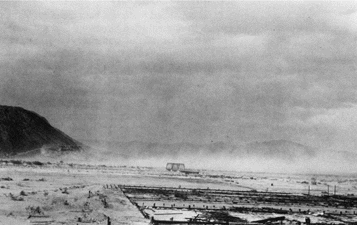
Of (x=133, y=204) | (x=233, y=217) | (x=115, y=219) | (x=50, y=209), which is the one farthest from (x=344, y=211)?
(x=50, y=209)

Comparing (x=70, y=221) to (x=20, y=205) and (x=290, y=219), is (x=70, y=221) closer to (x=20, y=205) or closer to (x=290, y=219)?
(x=20, y=205)

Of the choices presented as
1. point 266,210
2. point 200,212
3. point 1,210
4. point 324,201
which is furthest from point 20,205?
point 324,201

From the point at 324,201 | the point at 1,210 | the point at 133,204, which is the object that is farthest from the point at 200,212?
the point at 324,201

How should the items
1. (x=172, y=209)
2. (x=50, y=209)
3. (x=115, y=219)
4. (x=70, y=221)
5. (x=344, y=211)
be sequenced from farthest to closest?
1. (x=344, y=211)
2. (x=172, y=209)
3. (x=50, y=209)
4. (x=115, y=219)
5. (x=70, y=221)

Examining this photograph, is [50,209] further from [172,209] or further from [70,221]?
[172,209]

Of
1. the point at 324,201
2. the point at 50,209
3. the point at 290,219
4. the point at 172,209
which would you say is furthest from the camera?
the point at 324,201

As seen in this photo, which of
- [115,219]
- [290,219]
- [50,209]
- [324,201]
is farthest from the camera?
[324,201]

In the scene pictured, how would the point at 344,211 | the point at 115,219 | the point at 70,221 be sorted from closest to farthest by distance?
1. the point at 70,221
2. the point at 115,219
3. the point at 344,211

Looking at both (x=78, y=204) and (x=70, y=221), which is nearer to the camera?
(x=70, y=221)

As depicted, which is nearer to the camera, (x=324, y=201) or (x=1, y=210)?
(x=1, y=210)
